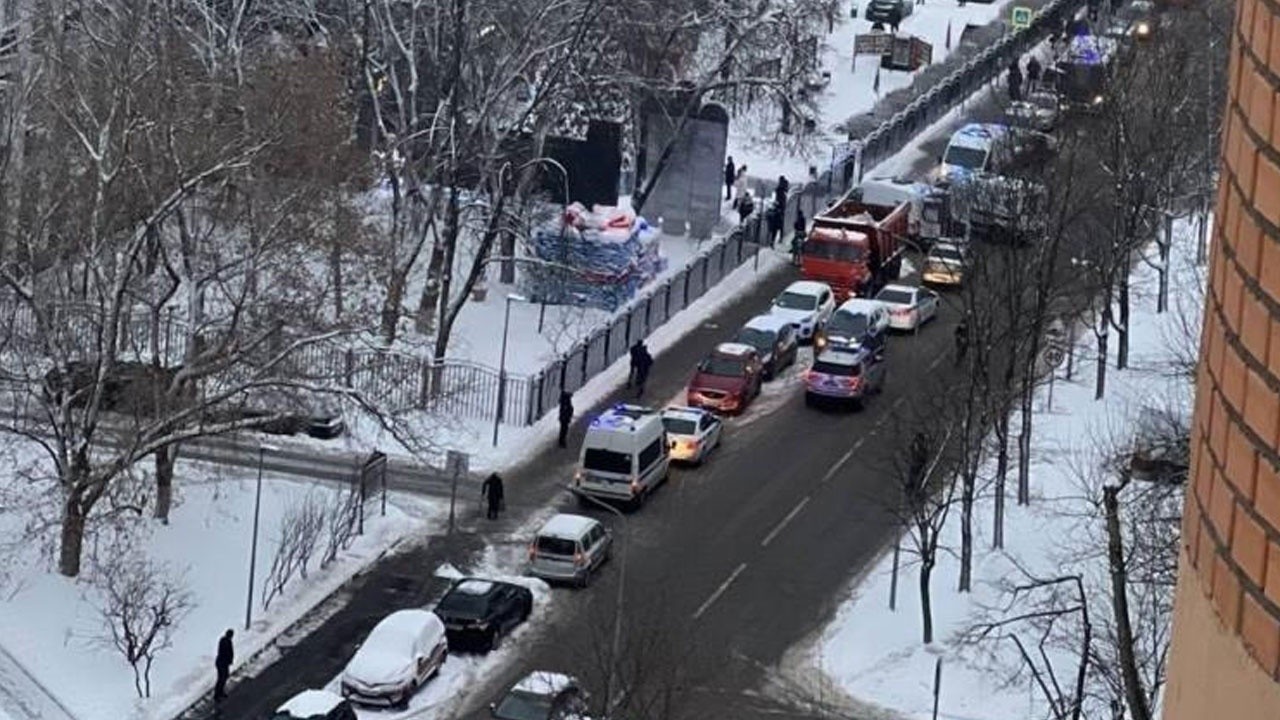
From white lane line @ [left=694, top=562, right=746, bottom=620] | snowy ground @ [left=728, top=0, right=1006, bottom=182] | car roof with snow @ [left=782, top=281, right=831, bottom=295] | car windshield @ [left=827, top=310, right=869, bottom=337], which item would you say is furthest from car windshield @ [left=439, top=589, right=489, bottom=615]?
snowy ground @ [left=728, top=0, right=1006, bottom=182]

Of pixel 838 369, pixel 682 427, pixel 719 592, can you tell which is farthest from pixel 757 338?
pixel 719 592

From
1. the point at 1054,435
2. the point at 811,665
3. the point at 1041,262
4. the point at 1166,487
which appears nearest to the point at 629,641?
the point at 811,665

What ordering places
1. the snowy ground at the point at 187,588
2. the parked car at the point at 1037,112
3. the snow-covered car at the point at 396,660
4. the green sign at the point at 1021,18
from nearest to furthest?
the snow-covered car at the point at 396,660
the snowy ground at the point at 187,588
the parked car at the point at 1037,112
the green sign at the point at 1021,18

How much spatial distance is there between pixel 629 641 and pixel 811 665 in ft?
14.3

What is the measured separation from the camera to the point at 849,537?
37406 mm

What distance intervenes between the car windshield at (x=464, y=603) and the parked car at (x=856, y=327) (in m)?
12.0

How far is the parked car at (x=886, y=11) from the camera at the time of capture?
235 ft

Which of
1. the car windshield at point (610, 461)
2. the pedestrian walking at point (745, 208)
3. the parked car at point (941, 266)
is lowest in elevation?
the car windshield at point (610, 461)

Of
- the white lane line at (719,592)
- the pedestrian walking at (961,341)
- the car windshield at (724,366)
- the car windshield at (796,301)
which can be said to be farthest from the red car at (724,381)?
A: the white lane line at (719,592)

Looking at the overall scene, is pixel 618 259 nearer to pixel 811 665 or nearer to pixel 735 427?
pixel 735 427

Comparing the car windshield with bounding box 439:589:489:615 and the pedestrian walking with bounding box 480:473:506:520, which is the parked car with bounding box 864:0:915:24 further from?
the car windshield with bounding box 439:589:489:615

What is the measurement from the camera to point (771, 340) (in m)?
44.4

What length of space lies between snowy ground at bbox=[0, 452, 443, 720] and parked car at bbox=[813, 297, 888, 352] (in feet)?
30.5

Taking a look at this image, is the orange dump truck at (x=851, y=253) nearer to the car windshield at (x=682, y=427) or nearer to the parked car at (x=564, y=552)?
the car windshield at (x=682, y=427)
